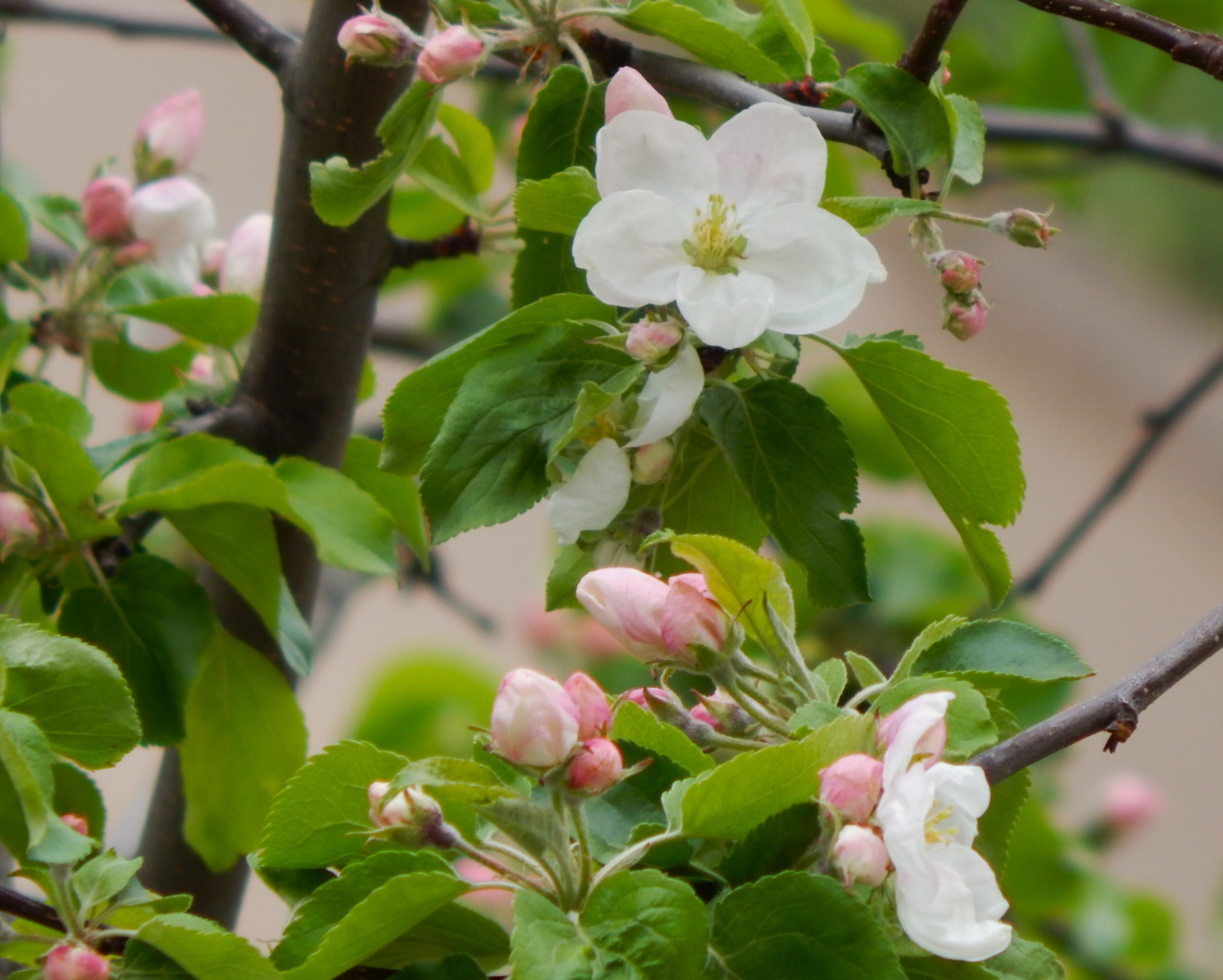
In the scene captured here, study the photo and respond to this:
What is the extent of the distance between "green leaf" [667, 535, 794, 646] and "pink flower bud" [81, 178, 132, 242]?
33 cm

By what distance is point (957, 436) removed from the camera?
1.07ft

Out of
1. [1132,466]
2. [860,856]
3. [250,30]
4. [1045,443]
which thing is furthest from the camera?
[1045,443]

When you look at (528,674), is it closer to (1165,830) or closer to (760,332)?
(760,332)

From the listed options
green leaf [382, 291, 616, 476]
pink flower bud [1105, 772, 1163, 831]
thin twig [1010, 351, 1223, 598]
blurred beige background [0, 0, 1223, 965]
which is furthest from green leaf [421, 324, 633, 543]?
blurred beige background [0, 0, 1223, 965]

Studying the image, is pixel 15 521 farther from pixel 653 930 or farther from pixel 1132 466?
pixel 1132 466

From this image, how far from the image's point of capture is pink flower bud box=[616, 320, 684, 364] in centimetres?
30

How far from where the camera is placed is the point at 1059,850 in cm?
83

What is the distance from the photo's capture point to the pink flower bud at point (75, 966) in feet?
0.85

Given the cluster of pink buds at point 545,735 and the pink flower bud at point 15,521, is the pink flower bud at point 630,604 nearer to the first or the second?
the cluster of pink buds at point 545,735

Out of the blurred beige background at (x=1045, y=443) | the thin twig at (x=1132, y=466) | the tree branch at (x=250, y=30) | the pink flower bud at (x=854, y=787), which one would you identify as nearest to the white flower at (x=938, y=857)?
the pink flower bud at (x=854, y=787)

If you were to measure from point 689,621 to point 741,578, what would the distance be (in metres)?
0.01

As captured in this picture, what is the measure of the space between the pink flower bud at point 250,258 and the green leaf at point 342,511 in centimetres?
13

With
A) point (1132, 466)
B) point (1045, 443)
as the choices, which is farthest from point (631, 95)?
point (1045, 443)

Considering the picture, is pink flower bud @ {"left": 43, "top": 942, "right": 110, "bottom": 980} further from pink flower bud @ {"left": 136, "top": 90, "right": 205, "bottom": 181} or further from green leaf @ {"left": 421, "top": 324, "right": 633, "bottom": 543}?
pink flower bud @ {"left": 136, "top": 90, "right": 205, "bottom": 181}
